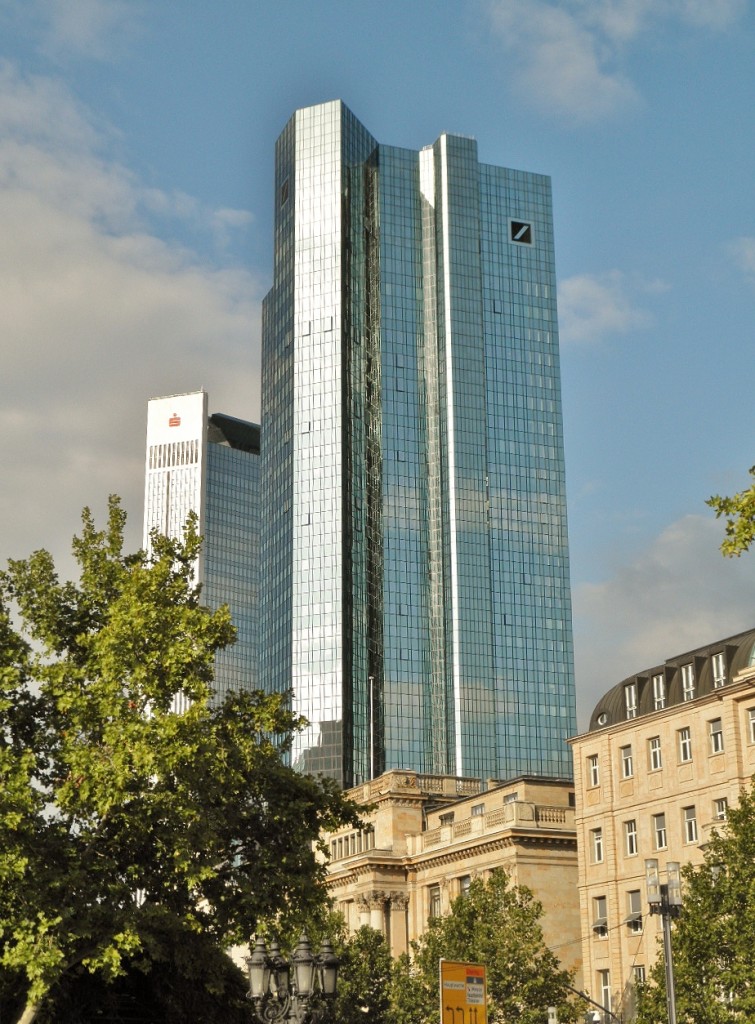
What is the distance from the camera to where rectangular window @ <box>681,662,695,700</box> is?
84.0 meters

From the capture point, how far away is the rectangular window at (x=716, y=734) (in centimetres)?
7975

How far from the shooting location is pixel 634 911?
8444 cm

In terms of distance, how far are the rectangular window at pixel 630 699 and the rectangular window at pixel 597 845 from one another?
22.8ft

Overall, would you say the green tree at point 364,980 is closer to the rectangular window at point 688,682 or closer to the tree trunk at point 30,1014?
the rectangular window at point 688,682

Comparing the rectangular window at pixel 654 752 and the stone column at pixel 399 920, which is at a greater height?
the rectangular window at pixel 654 752

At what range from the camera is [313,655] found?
618ft

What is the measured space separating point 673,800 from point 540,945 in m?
10.8

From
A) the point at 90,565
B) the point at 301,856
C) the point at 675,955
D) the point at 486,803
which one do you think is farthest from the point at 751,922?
the point at 486,803

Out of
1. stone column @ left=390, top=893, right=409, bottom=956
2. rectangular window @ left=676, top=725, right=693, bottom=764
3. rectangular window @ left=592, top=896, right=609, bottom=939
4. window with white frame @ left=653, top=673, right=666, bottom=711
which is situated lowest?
rectangular window @ left=592, top=896, right=609, bottom=939

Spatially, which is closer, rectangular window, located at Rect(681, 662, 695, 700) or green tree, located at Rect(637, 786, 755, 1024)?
green tree, located at Rect(637, 786, 755, 1024)

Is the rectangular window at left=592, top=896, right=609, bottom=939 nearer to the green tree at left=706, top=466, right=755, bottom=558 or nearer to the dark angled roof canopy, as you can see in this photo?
the dark angled roof canopy

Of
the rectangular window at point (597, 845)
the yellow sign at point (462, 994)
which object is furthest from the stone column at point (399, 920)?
the yellow sign at point (462, 994)

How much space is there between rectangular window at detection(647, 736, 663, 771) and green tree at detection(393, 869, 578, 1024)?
1004 centimetres

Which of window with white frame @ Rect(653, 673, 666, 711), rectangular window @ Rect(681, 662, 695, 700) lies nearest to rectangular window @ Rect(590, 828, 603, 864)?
window with white frame @ Rect(653, 673, 666, 711)
